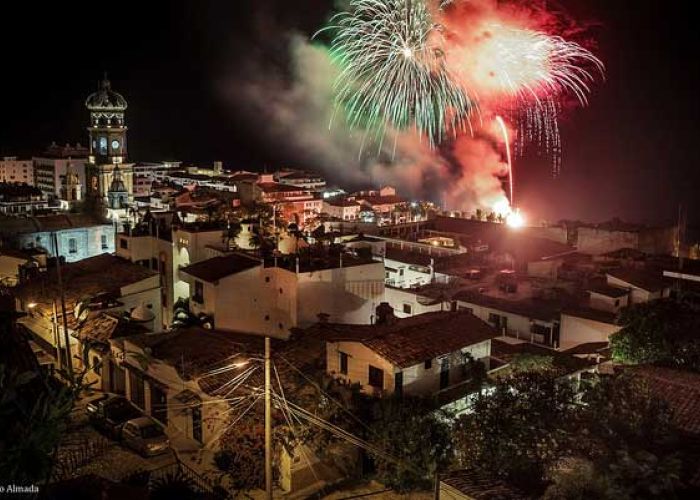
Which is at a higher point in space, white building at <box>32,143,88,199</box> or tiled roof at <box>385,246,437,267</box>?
white building at <box>32,143,88,199</box>

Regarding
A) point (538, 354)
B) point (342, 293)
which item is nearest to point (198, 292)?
point (342, 293)

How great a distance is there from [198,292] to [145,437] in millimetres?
8460

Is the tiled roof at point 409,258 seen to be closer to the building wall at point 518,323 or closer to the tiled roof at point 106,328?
the building wall at point 518,323

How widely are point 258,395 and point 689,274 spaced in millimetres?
18623

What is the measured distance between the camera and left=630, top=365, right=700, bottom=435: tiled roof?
14.2 metres

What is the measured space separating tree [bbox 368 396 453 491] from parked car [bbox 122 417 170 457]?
5312 mm

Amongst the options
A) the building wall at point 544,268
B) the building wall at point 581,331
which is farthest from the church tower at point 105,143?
the building wall at point 581,331

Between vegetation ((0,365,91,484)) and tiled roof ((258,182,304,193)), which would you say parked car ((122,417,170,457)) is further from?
tiled roof ((258,182,304,193))

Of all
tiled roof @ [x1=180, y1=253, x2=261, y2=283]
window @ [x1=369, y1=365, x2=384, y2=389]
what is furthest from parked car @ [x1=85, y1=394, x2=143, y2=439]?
window @ [x1=369, y1=365, x2=384, y2=389]

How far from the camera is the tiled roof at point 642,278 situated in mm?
24047

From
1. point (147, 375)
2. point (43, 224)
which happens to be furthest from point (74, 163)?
point (147, 375)

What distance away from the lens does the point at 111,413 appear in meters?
17.8

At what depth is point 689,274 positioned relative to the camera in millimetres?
26141

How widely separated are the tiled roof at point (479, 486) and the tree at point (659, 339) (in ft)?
27.2
